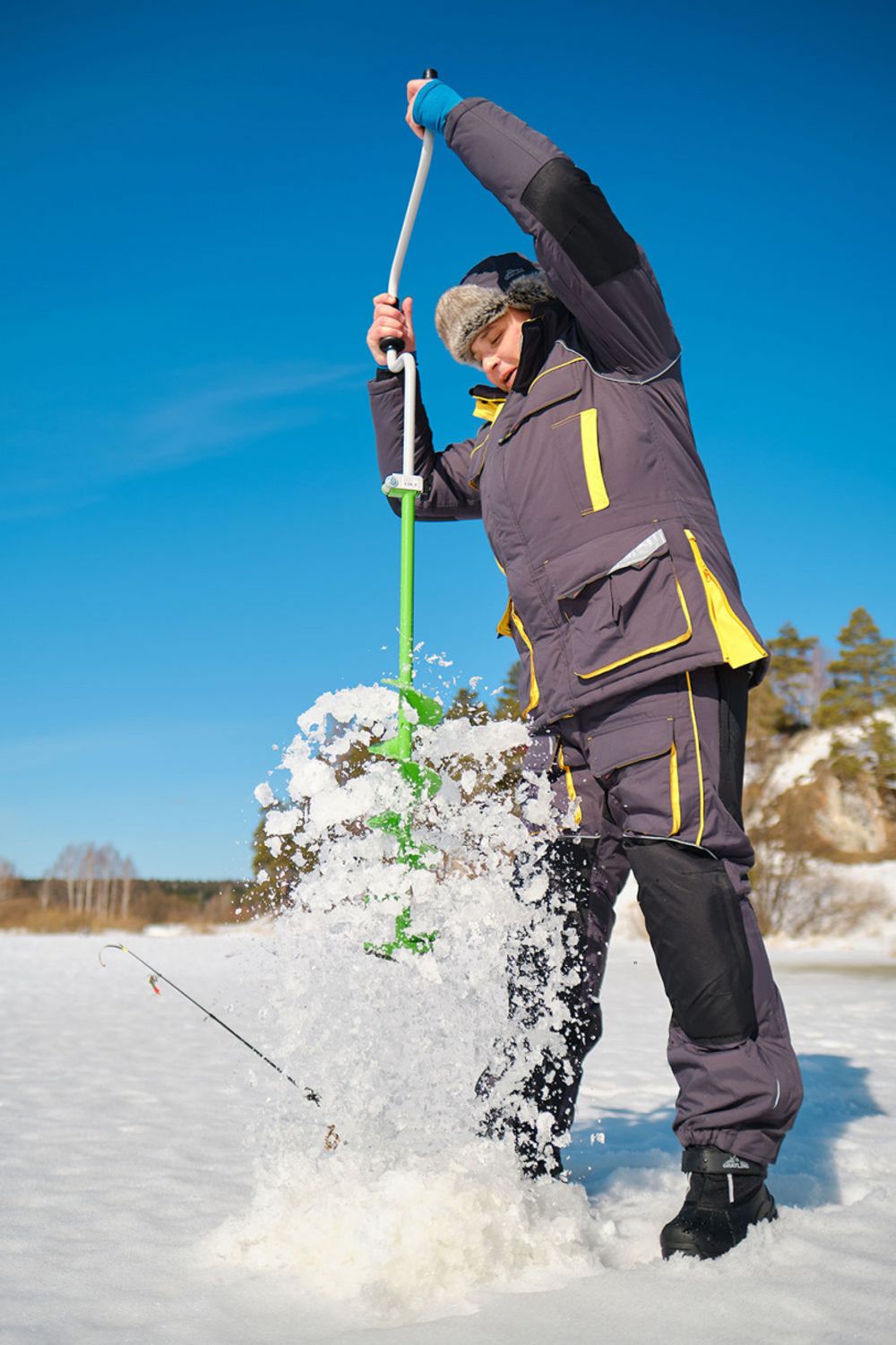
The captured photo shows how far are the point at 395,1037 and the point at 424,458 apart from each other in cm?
140

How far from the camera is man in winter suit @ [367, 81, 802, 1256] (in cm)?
175

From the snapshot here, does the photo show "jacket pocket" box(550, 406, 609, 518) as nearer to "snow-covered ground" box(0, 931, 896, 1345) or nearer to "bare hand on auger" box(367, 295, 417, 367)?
"bare hand on auger" box(367, 295, 417, 367)

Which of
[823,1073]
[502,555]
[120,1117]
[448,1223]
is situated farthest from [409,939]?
[823,1073]

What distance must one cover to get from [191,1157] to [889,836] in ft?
108

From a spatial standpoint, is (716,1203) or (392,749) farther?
(392,749)

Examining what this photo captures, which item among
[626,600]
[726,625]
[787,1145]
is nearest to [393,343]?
[626,600]

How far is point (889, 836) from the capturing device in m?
31.8

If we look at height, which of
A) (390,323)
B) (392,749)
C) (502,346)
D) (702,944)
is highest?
(390,323)

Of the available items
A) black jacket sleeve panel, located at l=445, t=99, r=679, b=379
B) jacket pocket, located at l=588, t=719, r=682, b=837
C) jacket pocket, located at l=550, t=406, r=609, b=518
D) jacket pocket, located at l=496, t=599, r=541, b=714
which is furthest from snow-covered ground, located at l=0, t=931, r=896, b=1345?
black jacket sleeve panel, located at l=445, t=99, r=679, b=379

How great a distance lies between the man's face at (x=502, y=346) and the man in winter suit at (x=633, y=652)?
0.07 m

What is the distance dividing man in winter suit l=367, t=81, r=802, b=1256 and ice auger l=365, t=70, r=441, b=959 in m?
0.18

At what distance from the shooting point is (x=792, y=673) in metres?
40.1

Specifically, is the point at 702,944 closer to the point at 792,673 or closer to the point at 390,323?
the point at 390,323

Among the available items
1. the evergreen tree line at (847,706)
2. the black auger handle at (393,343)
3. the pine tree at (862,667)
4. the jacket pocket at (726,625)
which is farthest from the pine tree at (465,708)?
the pine tree at (862,667)
